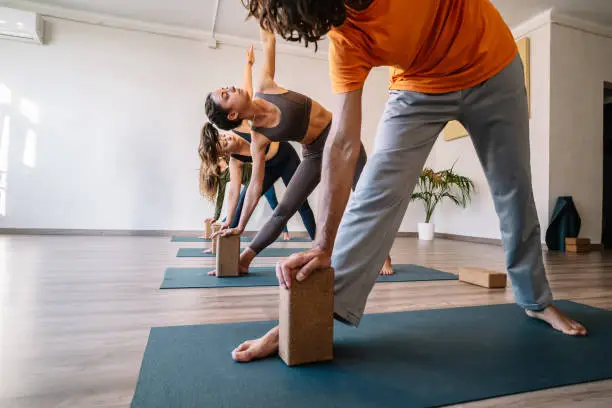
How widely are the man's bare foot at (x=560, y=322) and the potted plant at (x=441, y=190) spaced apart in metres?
3.97

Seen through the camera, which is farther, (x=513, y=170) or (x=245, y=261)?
(x=245, y=261)

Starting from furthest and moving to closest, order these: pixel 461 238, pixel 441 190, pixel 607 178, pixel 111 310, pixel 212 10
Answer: pixel 441 190, pixel 461 238, pixel 607 178, pixel 212 10, pixel 111 310

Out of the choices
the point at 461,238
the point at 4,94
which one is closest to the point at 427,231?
the point at 461,238

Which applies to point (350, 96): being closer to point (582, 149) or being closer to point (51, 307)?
point (51, 307)

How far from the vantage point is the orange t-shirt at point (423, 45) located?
2.78ft

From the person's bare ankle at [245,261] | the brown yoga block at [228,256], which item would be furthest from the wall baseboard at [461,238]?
the brown yoga block at [228,256]

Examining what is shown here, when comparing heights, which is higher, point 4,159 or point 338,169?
point 4,159

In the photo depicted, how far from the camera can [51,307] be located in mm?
1379

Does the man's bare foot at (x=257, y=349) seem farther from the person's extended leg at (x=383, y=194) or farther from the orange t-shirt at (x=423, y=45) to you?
the orange t-shirt at (x=423, y=45)

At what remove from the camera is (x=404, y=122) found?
3.54 feet

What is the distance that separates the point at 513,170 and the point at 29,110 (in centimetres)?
519

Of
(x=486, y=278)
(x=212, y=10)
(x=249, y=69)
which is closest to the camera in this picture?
(x=486, y=278)

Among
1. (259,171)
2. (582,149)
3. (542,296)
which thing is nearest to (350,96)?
(542,296)

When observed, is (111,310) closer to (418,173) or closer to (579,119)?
(418,173)
